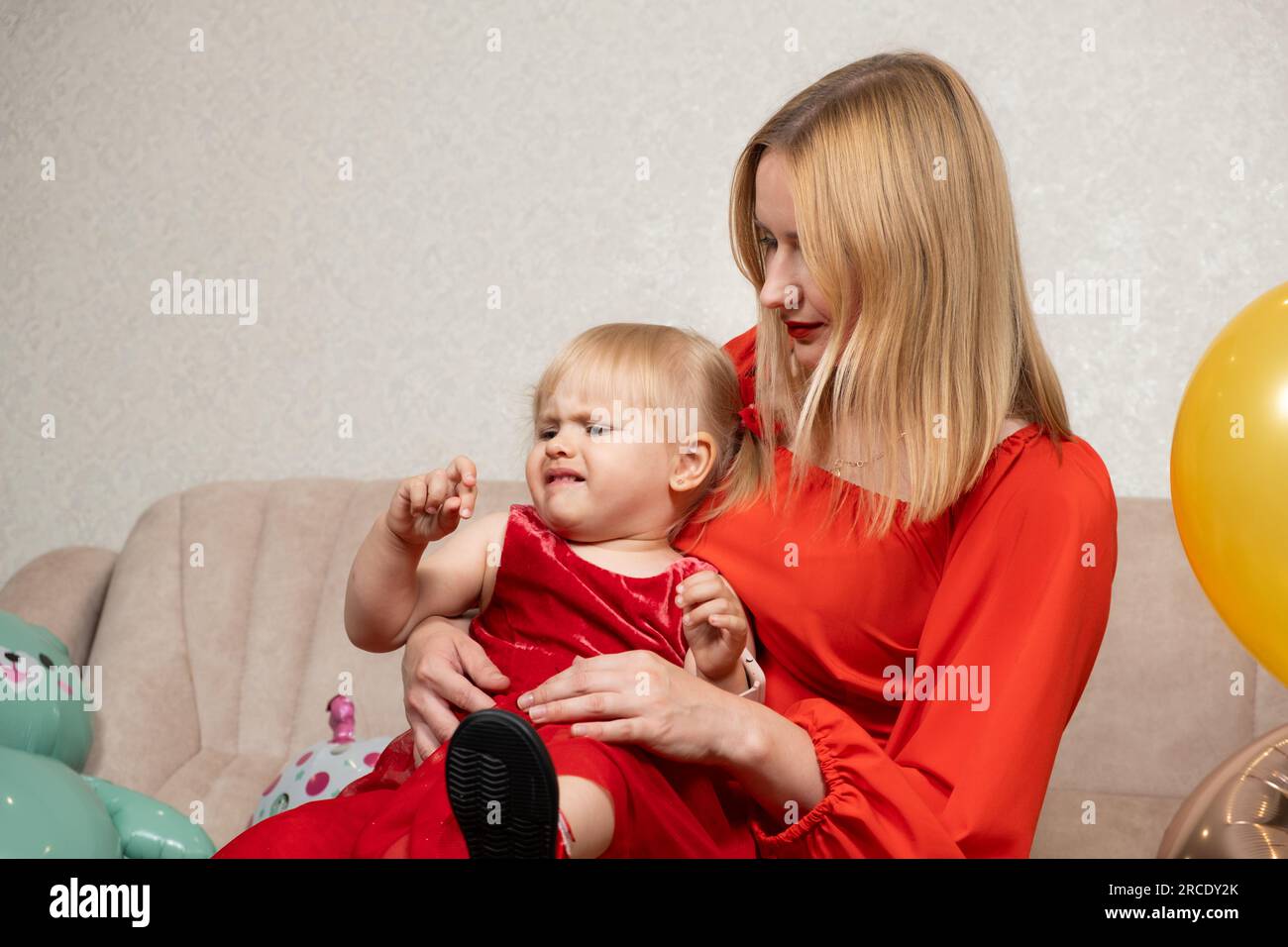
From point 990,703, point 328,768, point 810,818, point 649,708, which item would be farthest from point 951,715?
point 328,768

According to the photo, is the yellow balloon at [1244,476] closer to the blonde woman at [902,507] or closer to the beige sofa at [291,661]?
the blonde woman at [902,507]

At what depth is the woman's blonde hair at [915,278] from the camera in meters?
1.32

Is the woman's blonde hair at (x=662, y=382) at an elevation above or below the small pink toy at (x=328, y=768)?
above

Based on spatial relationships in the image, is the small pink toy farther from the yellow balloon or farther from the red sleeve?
the yellow balloon

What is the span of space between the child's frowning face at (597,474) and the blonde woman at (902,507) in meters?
0.08

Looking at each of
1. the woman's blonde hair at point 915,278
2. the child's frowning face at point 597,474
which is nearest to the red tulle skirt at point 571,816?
the child's frowning face at point 597,474

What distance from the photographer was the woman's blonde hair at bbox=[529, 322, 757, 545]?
142 centimetres

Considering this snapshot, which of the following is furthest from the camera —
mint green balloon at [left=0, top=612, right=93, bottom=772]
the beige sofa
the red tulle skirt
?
the beige sofa

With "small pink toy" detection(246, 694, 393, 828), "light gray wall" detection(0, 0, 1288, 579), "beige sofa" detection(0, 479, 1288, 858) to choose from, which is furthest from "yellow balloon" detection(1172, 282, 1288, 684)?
"small pink toy" detection(246, 694, 393, 828)

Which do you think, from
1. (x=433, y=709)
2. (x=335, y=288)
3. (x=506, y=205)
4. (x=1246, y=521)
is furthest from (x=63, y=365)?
(x=1246, y=521)

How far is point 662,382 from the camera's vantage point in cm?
144

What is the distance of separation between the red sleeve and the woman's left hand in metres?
0.11

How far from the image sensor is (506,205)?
2.60m

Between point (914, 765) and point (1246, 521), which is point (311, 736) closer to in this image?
point (914, 765)
